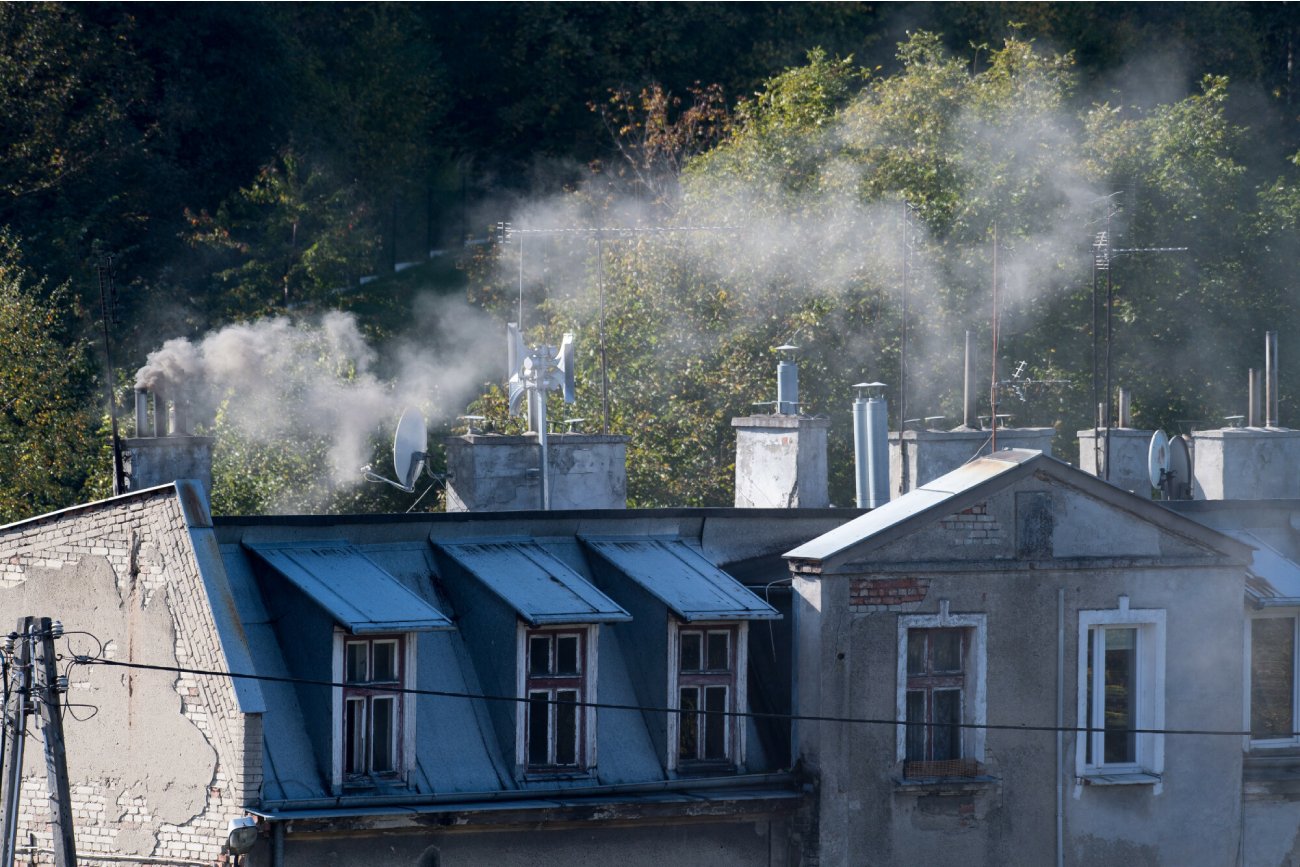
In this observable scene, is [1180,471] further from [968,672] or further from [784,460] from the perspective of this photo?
[968,672]

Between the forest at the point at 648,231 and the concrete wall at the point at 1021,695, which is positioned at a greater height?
the forest at the point at 648,231

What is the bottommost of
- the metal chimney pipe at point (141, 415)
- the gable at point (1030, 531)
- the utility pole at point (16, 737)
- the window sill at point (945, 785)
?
the window sill at point (945, 785)

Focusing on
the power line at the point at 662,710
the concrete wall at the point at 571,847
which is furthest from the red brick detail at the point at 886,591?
the concrete wall at the point at 571,847

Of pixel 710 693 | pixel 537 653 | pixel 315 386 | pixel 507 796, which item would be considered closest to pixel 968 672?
pixel 710 693

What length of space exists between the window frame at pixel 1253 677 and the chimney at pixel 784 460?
4.15m

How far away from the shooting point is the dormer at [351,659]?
15234 millimetres

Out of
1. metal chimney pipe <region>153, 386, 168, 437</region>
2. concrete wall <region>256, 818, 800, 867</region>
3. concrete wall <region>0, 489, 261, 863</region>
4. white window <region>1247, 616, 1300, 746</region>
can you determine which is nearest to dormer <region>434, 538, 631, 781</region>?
concrete wall <region>256, 818, 800, 867</region>

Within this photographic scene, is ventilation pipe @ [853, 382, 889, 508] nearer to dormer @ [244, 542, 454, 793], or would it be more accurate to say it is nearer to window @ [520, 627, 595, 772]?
window @ [520, 627, 595, 772]

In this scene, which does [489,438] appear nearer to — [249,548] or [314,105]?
[249,548]

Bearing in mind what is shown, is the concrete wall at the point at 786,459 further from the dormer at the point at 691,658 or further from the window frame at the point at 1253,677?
the window frame at the point at 1253,677

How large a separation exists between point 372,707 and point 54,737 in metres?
2.42

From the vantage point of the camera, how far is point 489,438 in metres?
19.0

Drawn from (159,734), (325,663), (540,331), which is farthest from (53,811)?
(540,331)

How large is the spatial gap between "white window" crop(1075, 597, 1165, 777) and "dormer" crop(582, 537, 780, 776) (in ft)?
9.91
